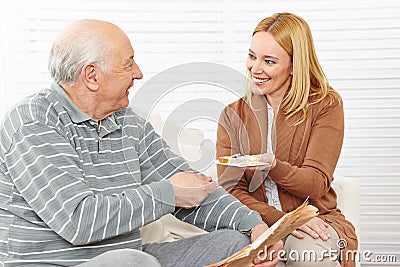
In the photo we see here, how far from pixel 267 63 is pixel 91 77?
27.1 inches

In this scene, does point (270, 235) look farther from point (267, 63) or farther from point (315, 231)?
point (267, 63)

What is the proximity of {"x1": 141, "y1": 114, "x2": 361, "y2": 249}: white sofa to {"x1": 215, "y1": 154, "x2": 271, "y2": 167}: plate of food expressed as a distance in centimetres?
12

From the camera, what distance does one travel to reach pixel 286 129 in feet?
7.85

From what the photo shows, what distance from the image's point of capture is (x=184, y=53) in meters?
3.41

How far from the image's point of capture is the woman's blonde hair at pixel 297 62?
94.0 inches

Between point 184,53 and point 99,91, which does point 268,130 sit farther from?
point 184,53

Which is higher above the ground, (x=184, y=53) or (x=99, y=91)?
(x=99, y=91)

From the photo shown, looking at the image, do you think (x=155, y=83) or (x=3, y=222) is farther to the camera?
(x=155, y=83)

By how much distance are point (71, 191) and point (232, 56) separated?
175 centimetres

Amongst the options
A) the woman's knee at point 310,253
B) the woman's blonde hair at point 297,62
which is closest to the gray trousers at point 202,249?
the woman's knee at point 310,253

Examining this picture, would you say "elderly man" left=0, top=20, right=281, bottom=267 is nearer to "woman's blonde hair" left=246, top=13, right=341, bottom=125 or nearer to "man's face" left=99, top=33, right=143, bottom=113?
"man's face" left=99, top=33, right=143, bottom=113

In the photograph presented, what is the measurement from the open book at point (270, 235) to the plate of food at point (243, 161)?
0.36 meters

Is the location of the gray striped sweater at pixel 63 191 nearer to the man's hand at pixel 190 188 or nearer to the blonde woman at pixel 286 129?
the man's hand at pixel 190 188

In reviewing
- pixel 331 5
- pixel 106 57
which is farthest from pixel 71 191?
pixel 331 5
